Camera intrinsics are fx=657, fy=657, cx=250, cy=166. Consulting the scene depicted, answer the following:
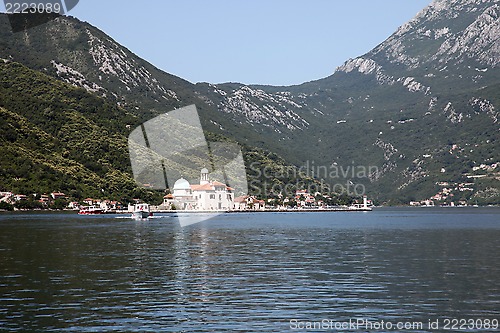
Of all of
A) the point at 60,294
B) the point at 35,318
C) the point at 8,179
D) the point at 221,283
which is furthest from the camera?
the point at 8,179

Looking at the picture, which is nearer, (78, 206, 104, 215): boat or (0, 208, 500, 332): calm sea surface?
(0, 208, 500, 332): calm sea surface

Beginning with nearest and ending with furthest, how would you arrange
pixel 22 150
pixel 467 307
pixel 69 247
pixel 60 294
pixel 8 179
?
pixel 467 307
pixel 60 294
pixel 69 247
pixel 8 179
pixel 22 150

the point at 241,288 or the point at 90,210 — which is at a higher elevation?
the point at 90,210

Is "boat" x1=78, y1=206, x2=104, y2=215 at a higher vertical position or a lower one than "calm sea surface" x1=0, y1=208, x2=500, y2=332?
higher

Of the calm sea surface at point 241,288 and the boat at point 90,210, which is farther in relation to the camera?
the boat at point 90,210

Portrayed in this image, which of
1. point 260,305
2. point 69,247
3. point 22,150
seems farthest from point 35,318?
point 22,150

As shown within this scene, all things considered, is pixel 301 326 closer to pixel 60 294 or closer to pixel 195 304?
pixel 195 304

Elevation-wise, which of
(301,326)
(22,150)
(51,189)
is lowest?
(301,326)

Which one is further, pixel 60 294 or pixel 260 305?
pixel 60 294

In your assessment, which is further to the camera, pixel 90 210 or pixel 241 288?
pixel 90 210

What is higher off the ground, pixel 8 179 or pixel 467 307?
pixel 8 179

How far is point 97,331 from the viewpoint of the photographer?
25156 mm

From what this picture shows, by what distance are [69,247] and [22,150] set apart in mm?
133563

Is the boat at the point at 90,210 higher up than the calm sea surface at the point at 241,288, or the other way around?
the boat at the point at 90,210
